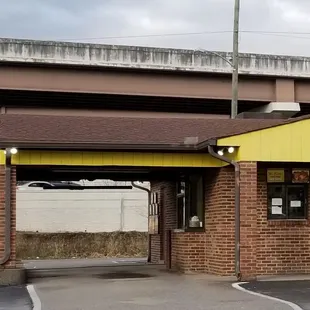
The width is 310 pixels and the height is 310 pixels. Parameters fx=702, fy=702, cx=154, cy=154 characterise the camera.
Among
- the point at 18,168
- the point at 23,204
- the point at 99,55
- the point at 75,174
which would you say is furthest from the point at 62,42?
the point at 18,168

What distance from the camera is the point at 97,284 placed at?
14.3m

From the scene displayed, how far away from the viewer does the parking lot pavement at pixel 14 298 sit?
35.8ft

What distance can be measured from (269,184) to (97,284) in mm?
4462

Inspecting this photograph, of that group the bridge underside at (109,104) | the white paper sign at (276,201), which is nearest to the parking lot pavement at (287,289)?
the white paper sign at (276,201)

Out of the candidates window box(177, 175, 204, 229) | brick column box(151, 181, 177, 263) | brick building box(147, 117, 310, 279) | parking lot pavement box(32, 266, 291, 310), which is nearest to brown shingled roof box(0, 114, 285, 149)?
brick building box(147, 117, 310, 279)

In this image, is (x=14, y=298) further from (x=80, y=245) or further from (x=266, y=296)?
(x=80, y=245)

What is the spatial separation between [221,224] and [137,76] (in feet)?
61.6

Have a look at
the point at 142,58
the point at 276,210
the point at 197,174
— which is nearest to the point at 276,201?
the point at 276,210

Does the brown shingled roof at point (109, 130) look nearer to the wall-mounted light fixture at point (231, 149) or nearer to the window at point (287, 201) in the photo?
the wall-mounted light fixture at point (231, 149)

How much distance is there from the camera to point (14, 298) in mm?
12000

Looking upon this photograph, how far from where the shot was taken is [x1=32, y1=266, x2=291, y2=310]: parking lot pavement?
422 inches

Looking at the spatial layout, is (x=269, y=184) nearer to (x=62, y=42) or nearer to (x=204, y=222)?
(x=204, y=222)

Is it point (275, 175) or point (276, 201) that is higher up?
point (275, 175)

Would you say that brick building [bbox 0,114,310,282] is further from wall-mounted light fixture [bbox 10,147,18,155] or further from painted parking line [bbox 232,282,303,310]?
painted parking line [bbox 232,282,303,310]
